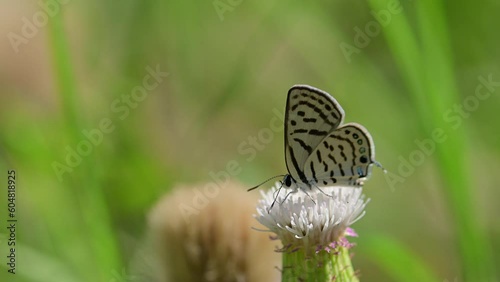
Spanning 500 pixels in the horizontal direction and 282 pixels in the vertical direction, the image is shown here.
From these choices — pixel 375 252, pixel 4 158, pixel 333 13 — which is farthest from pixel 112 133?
pixel 375 252

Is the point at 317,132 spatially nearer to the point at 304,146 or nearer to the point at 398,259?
the point at 304,146

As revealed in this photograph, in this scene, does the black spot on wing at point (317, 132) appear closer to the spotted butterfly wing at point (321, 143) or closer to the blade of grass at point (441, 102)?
the spotted butterfly wing at point (321, 143)

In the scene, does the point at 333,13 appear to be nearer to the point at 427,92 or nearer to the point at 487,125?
→ the point at 487,125

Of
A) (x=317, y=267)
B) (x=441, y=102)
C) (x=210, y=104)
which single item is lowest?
(x=317, y=267)

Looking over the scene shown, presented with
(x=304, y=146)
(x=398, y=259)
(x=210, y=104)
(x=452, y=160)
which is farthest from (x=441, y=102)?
(x=210, y=104)

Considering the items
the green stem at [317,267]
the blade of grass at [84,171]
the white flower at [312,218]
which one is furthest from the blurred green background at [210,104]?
the green stem at [317,267]
